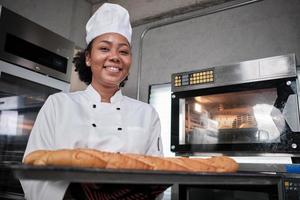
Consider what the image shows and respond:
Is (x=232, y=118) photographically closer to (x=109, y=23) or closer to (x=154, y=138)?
(x=154, y=138)

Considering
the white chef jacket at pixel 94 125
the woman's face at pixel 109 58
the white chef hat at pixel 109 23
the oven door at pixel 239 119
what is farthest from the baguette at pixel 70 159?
the oven door at pixel 239 119

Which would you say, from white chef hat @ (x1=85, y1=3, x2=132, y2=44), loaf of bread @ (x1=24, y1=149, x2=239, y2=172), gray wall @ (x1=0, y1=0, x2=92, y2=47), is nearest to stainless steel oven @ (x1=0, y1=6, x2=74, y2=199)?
gray wall @ (x1=0, y1=0, x2=92, y2=47)

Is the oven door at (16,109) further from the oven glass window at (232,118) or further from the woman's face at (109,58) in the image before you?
the oven glass window at (232,118)

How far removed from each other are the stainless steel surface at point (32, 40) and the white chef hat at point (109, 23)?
662 mm

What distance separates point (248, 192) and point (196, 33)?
1460 mm

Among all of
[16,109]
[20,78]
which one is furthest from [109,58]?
[16,109]

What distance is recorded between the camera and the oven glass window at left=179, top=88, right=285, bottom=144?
5.17 feet

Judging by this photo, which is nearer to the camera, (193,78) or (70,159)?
(70,159)

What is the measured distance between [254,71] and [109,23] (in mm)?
925

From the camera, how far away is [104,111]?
4.01ft

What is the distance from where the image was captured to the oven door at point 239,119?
1.51 meters

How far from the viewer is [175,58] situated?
245 centimetres

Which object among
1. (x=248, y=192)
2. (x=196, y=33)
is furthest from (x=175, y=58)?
(x=248, y=192)

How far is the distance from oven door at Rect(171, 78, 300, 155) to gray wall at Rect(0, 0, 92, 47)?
1.34 metres
